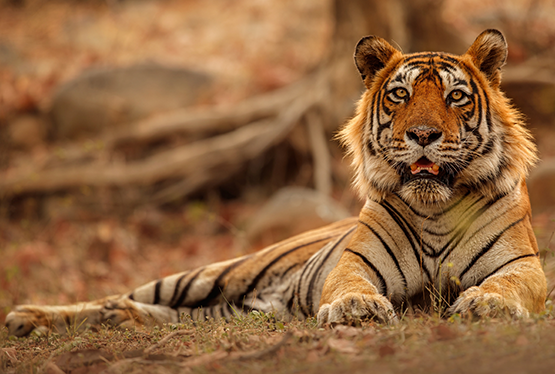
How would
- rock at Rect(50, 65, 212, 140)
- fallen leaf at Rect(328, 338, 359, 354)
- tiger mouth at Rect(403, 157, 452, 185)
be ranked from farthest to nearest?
1. rock at Rect(50, 65, 212, 140)
2. tiger mouth at Rect(403, 157, 452, 185)
3. fallen leaf at Rect(328, 338, 359, 354)

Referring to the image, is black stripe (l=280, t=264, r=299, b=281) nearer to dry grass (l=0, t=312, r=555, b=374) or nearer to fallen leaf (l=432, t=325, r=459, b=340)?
dry grass (l=0, t=312, r=555, b=374)

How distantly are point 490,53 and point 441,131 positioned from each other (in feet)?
2.51

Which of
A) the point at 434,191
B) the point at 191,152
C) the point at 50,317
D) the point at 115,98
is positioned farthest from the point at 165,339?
the point at 115,98

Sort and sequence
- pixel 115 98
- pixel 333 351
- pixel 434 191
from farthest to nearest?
pixel 115 98 → pixel 434 191 → pixel 333 351

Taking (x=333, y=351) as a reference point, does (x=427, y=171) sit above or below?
above

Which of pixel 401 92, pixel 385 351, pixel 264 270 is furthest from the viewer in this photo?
pixel 264 270

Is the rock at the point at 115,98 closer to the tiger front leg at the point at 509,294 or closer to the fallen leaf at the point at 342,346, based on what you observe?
the tiger front leg at the point at 509,294

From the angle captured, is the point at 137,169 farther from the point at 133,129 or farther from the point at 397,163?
the point at 397,163

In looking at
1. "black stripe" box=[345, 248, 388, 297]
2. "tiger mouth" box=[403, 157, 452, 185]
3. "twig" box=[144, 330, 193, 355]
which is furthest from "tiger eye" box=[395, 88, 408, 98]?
"twig" box=[144, 330, 193, 355]

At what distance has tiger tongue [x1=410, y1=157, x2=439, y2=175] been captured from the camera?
3125mm

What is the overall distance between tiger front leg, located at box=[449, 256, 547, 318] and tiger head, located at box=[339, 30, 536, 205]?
1.57ft

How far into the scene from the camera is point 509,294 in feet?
9.05

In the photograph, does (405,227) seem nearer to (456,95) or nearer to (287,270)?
(456,95)

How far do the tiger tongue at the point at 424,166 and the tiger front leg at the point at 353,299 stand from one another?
637mm
